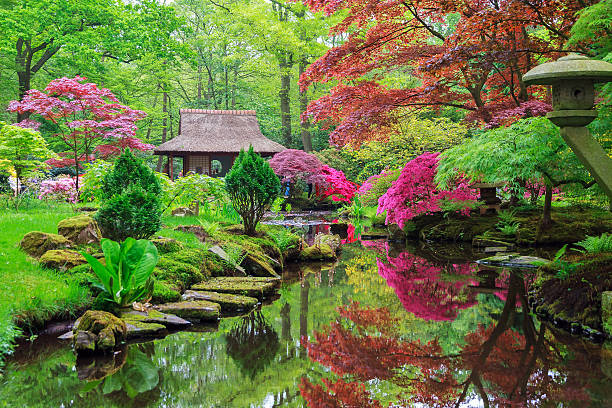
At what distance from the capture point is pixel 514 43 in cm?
881

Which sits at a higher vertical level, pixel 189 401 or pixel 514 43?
pixel 514 43

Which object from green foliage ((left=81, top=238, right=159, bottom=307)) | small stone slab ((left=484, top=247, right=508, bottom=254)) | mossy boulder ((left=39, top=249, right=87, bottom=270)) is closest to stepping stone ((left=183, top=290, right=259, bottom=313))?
green foliage ((left=81, top=238, right=159, bottom=307))

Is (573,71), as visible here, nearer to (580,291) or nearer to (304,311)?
(580,291)

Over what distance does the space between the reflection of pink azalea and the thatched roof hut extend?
50.2 feet

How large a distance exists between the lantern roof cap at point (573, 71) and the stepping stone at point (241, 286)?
3.72 m

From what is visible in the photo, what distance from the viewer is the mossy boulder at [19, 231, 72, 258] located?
5.68 m

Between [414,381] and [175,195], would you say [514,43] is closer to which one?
[175,195]

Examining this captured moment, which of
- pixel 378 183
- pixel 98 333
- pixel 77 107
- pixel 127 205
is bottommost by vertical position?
pixel 98 333

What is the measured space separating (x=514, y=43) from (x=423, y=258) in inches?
165

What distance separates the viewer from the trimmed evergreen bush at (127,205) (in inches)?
242

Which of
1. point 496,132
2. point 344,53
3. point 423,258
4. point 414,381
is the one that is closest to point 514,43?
point 496,132

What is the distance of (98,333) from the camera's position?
13.0 feet

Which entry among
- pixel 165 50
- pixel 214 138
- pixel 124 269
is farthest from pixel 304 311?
pixel 214 138

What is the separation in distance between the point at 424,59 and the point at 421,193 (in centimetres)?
331
